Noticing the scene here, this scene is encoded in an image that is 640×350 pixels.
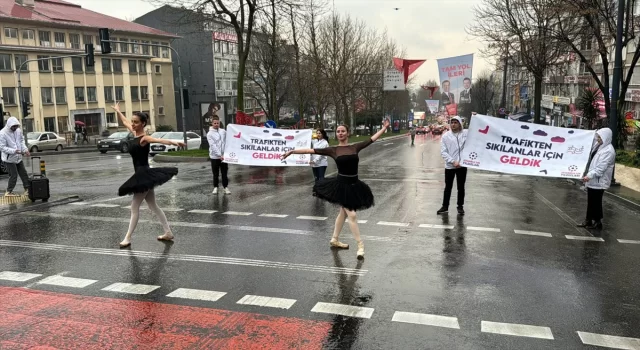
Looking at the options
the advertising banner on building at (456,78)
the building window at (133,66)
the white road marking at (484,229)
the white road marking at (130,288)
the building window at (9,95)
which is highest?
the building window at (133,66)

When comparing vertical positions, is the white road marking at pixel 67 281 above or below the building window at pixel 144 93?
below

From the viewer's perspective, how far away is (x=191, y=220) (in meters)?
10.1

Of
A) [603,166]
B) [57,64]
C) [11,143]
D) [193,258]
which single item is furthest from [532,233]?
[57,64]

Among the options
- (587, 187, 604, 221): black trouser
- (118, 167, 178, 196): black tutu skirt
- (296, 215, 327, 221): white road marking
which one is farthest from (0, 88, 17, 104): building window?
(587, 187, 604, 221): black trouser

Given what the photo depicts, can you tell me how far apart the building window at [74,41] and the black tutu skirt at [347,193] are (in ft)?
195

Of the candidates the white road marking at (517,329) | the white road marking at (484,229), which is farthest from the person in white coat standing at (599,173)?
the white road marking at (517,329)

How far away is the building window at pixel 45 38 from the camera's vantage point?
5474cm

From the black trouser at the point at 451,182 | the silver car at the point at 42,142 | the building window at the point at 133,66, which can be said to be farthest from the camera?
the building window at the point at 133,66

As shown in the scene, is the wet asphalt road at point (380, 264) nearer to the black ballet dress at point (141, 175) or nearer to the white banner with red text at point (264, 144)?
the black ballet dress at point (141, 175)

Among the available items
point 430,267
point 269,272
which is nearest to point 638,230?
point 430,267

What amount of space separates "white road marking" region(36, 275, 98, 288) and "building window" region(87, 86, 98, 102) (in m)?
59.6

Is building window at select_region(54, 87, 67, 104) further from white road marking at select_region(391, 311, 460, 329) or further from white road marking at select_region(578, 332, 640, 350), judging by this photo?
white road marking at select_region(578, 332, 640, 350)

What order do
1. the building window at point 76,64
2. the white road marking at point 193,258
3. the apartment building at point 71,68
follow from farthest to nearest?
the building window at point 76,64 → the apartment building at point 71,68 → the white road marking at point 193,258

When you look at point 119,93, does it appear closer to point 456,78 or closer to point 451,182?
point 456,78
